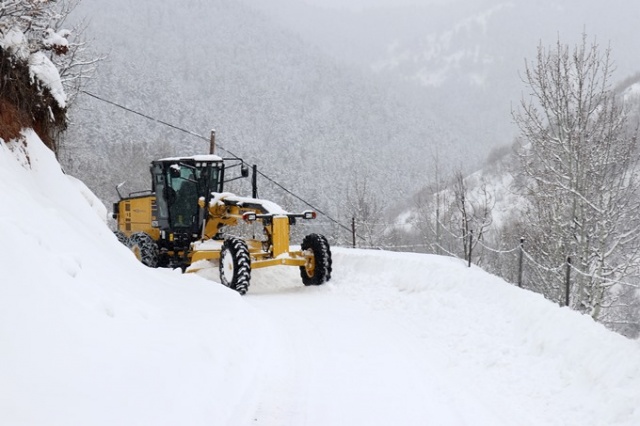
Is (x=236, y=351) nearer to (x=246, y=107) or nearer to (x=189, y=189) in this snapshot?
(x=189, y=189)

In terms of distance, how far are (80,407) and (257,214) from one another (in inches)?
353

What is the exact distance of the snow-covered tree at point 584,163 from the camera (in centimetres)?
1481

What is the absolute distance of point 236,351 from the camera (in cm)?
638

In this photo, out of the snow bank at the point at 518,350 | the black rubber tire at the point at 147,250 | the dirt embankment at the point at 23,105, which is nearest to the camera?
the snow bank at the point at 518,350

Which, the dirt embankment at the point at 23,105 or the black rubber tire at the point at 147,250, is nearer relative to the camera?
the dirt embankment at the point at 23,105

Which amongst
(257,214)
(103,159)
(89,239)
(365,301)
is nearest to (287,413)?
(89,239)

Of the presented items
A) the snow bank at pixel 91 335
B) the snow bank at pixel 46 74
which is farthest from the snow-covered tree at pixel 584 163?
the snow bank at pixel 46 74

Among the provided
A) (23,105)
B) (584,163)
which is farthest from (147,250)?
(584,163)

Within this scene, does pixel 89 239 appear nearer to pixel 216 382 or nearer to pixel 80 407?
pixel 216 382

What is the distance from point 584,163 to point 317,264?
25.4 feet

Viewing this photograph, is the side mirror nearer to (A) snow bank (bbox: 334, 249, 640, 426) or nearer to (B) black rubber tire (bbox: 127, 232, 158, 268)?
(B) black rubber tire (bbox: 127, 232, 158, 268)

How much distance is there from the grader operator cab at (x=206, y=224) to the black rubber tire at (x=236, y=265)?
0.04 m

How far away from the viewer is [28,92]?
873 cm

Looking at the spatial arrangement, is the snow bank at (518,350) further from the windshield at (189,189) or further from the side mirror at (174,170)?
the side mirror at (174,170)
